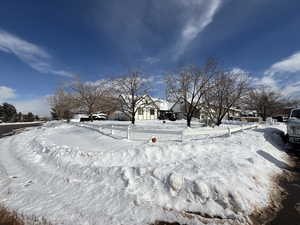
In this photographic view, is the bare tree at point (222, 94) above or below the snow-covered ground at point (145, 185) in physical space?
above

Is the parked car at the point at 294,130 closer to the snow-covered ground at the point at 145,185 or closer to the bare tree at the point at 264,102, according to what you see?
the snow-covered ground at the point at 145,185

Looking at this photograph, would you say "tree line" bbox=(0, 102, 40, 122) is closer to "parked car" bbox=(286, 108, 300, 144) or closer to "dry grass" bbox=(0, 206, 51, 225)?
"dry grass" bbox=(0, 206, 51, 225)

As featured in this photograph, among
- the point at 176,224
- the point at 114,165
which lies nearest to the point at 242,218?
the point at 176,224

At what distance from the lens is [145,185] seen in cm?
498

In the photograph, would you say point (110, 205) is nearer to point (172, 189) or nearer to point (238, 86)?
point (172, 189)

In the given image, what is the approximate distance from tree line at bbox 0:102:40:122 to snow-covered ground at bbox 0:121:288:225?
2457 inches

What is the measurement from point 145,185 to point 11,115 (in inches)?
2797

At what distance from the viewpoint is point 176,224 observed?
370 centimetres

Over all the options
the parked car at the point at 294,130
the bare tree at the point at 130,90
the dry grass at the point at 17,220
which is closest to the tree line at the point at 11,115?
the bare tree at the point at 130,90

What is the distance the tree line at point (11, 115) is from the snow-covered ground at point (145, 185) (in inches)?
2457

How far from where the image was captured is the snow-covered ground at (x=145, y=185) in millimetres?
4012

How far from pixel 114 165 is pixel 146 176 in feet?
5.82

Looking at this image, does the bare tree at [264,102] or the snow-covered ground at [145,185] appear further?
the bare tree at [264,102]

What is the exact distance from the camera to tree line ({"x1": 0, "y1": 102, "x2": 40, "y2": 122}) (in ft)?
178
